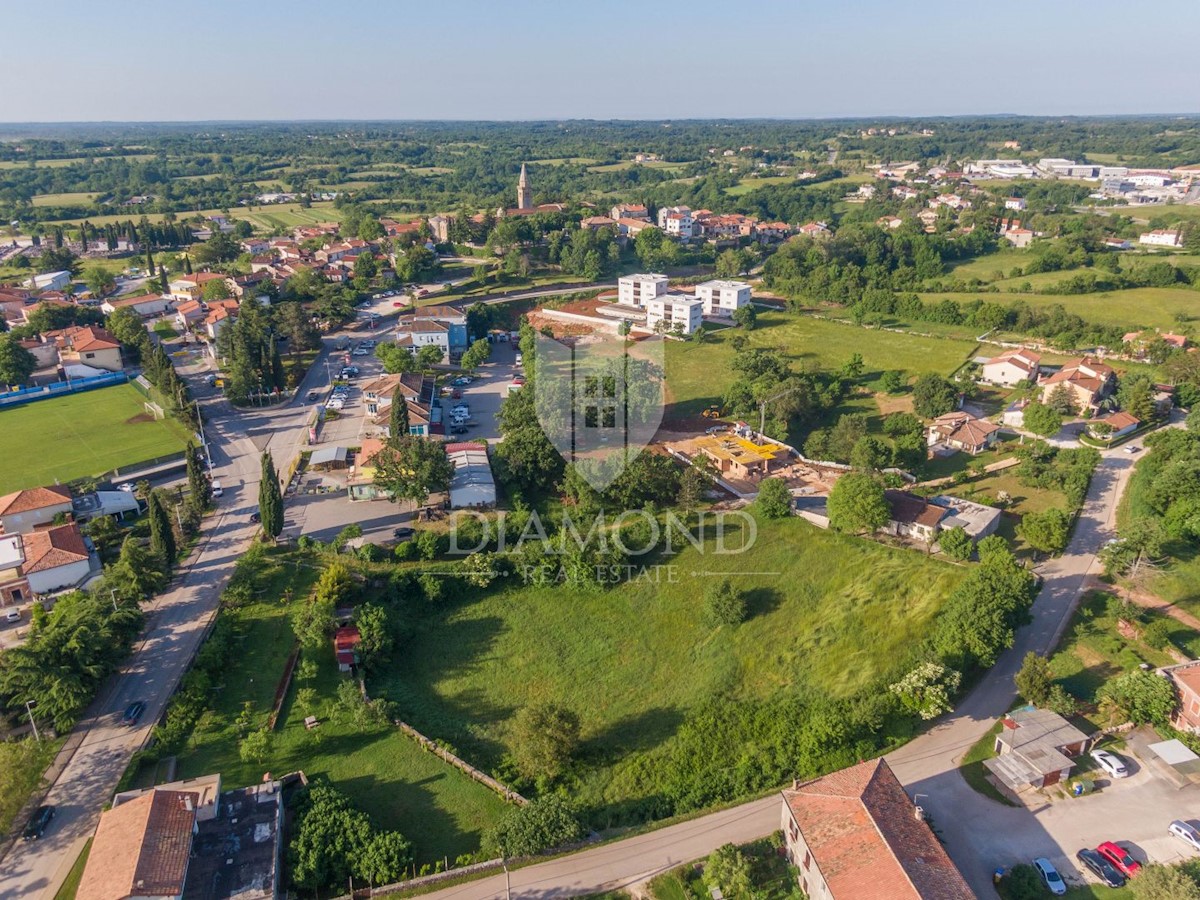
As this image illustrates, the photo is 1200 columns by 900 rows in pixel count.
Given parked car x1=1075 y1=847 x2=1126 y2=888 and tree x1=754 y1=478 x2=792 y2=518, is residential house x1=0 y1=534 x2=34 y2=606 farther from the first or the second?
parked car x1=1075 y1=847 x2=1126 y2=888

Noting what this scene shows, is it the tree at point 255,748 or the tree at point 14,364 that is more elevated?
the tree at point 14,364

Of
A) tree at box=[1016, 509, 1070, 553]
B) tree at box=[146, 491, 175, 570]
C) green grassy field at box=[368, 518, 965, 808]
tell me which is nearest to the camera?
green grassy field at box=[368, 518, 965, 808]

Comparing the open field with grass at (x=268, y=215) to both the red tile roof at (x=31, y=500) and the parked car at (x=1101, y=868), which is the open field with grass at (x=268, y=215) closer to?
the red tile roof at (x=31, y=500)

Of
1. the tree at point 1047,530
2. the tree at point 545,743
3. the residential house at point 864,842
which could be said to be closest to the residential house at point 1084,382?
the tree at point 1047,530

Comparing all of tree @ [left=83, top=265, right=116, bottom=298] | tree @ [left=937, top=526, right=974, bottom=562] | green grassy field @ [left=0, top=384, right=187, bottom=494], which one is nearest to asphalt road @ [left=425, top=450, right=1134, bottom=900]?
tree @ [left=937, top=526, right=974, bottom=562]

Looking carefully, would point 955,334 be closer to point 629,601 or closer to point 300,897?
point 629,601

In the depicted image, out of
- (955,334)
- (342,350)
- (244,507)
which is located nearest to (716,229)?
(955,334)
